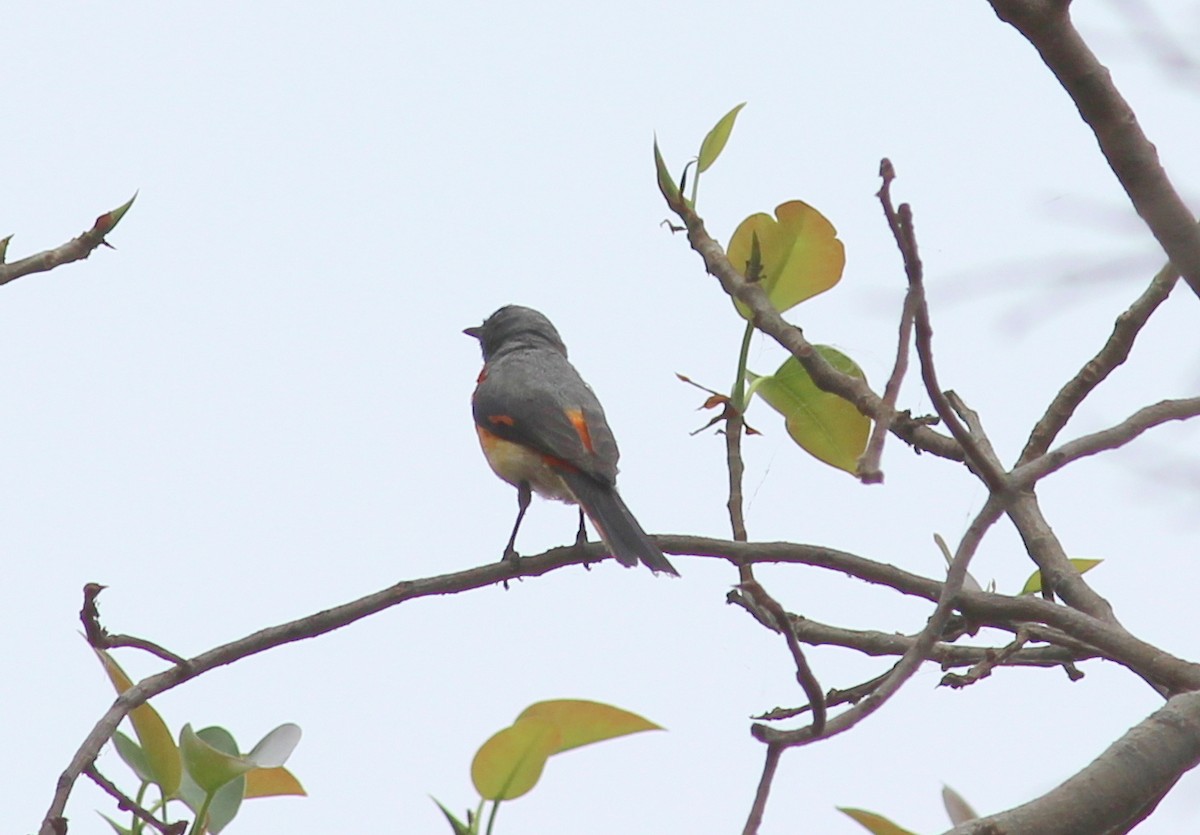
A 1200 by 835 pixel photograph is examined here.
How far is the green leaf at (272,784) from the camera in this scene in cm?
248

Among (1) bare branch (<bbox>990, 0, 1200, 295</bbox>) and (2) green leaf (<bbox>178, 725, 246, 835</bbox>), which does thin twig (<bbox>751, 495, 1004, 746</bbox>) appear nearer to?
A: (1) bare branch (<bbox>990, 0, 1200, 295</bbox>)

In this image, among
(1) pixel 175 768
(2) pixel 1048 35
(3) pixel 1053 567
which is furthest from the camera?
(3) pixel 1053 567

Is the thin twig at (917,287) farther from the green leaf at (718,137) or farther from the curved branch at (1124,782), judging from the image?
the green leaf at (718,137)

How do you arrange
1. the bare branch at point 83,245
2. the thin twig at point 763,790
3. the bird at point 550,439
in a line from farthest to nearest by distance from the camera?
the bird at point 550,439
the bare branch at point 83,245
the thin twig at point 763,790

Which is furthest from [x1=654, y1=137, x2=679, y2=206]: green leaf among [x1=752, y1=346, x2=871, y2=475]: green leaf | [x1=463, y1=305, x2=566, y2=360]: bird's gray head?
[x1=463, y1=305, x2=566, y2=360]: bird's gray head

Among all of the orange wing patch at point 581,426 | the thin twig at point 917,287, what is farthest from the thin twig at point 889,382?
the orange wing patch at point 581,426

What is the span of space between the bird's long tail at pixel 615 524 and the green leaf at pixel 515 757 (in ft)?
4.49

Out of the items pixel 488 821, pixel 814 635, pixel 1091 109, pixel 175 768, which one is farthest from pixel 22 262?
pixel 1091 109

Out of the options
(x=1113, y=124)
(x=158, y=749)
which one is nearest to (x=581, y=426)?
(x=158, y=749)

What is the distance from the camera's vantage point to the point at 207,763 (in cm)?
230

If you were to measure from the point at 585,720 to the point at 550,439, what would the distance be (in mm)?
2923

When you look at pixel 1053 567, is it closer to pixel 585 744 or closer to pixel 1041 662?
pixel 1041 662

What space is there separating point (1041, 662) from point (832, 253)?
3.36 feet

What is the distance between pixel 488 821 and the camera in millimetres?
2197
